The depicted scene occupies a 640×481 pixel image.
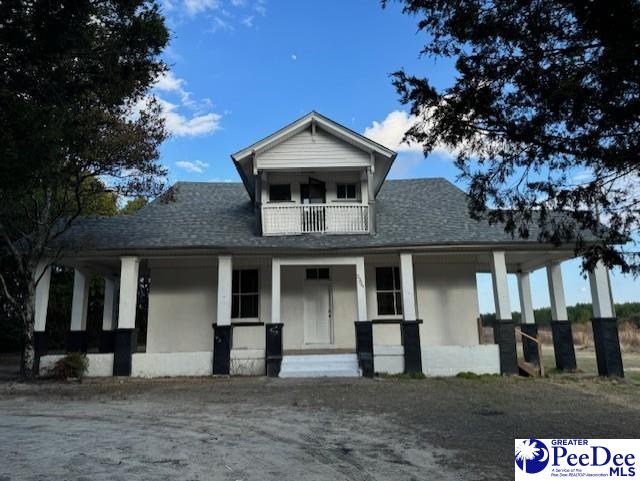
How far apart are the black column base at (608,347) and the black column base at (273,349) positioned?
812cm

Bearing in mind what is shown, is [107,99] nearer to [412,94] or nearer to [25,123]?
[25,123]

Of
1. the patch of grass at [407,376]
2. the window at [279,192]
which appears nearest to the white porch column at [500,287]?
the patch of grass at [407,376]

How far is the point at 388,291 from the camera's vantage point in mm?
14023

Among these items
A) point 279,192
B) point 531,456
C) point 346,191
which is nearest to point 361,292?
point 346,191

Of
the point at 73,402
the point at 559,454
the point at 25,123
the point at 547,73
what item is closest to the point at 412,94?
the point at 547,73

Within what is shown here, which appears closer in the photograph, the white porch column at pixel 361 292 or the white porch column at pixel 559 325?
the white porch column at pixel 361 292

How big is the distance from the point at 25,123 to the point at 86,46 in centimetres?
229

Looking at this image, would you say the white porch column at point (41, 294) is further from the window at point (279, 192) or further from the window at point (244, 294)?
the window at point (279, 192)

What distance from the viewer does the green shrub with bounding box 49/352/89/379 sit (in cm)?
1116

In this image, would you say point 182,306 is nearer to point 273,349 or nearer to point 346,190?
point 273,349

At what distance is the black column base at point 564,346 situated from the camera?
12953 millimetres

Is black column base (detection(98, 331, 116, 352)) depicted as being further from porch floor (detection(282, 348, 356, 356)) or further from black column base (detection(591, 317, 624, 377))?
black column base (detection(591, 317, 624, 377))

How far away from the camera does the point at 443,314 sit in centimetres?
1409

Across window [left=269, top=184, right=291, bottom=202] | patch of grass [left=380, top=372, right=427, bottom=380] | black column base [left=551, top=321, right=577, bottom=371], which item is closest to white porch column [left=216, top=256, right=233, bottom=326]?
window [left=269, top=184, right=291, bottom=202]
